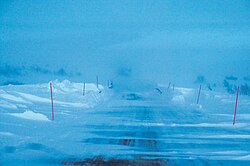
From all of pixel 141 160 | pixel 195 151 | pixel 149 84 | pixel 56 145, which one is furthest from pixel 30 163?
pixel 149 84

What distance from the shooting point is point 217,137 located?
41.1 feet

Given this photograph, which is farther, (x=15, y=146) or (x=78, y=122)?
(x=78, y=122)

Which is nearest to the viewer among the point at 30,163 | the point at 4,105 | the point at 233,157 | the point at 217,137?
the point at 30,163

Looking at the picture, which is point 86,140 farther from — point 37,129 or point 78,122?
point 78,122

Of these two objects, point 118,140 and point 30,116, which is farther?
point 30,116

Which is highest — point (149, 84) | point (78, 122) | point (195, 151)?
point (195, 151)

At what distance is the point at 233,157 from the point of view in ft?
29.9

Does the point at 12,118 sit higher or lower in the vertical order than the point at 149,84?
higher

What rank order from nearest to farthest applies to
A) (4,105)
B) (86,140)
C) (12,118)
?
1. (86,140)
2. (12,118)
3. (4,105)

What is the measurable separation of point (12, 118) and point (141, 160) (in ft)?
30.3

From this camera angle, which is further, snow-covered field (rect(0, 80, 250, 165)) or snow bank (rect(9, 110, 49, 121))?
snow bank (rect(9, 110, 49, 121))

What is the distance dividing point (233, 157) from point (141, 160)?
287cm

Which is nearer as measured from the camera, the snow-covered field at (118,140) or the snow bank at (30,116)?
the snow-covered field at (118,140)

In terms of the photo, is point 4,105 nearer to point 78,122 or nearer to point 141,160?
point 78,122
